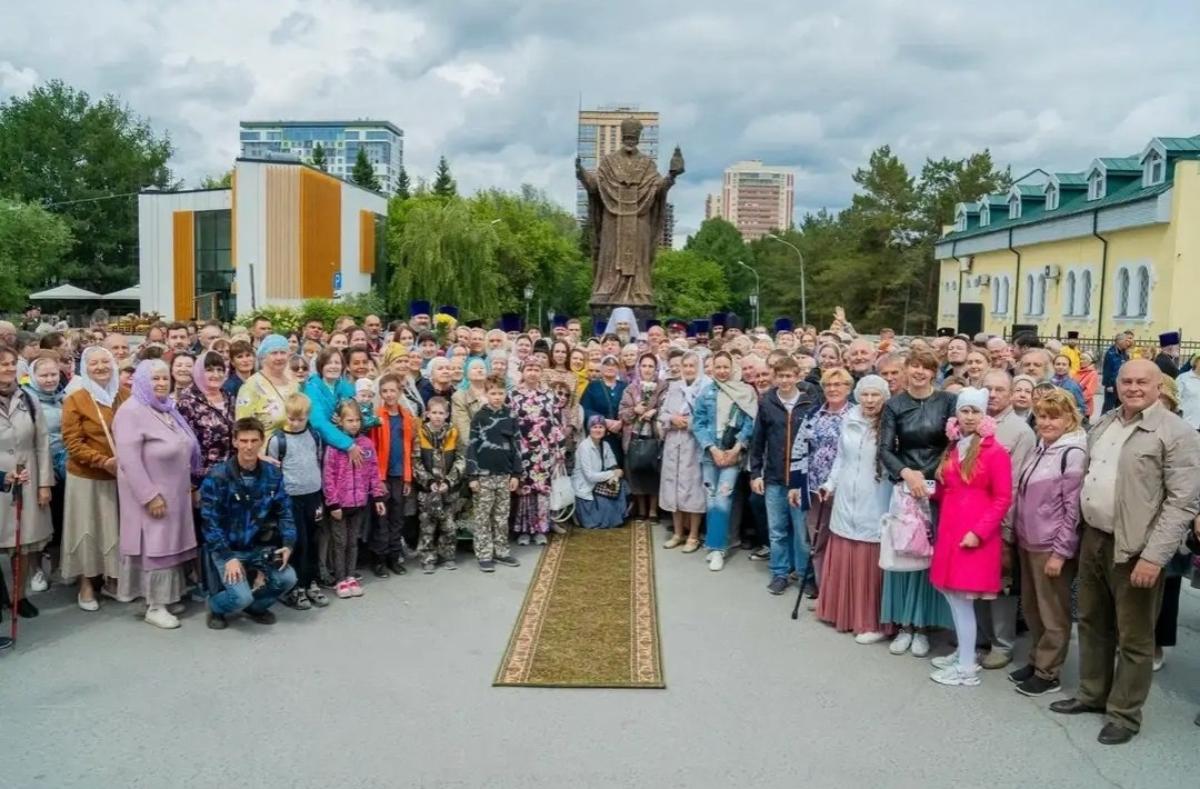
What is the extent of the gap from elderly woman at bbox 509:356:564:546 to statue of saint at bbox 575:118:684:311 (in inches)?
253

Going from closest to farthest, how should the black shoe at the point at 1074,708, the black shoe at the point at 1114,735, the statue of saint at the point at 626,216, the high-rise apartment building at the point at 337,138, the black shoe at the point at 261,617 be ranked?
the black shoe at the point at 1114,735 < the black shoe at the point at 1074,708 < the black shoe at the point at 261,617 < the statue of saint at the point at 626,216 < the high-rise apartment building at the point at 337,138

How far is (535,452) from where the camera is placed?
328 inches

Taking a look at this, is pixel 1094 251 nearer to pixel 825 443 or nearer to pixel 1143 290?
pixel 1143 290

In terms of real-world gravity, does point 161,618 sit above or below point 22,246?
below

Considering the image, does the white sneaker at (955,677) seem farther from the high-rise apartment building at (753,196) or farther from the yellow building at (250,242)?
the high-rise apartment building at (753,196)

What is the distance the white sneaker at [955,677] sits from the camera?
548cm

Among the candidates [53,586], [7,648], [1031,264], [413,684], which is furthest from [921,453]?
[1031,264]

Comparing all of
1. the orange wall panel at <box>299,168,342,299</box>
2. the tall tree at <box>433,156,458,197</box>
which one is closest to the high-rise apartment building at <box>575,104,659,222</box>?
the tall tree at <box>433,156,458,197</box>

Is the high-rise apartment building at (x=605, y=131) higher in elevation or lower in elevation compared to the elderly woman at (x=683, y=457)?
higher

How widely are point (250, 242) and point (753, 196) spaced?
165534 millimetres

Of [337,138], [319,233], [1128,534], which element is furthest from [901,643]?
[337,138]

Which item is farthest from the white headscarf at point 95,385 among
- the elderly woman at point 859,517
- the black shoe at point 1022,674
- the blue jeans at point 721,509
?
the black shoe at point 1022,674

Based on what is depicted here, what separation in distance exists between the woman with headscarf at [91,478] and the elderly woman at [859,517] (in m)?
4.85

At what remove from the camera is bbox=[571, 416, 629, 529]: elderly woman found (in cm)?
905
